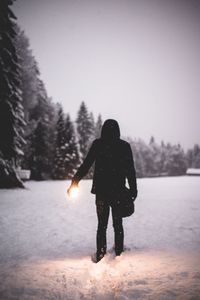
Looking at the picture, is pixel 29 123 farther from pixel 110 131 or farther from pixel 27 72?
pixel 110 131

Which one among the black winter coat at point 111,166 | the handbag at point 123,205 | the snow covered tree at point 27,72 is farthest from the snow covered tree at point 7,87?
the handbag at point 123,205

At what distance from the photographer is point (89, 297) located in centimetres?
276

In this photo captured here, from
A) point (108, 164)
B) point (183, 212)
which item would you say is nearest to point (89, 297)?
point (108, 164)

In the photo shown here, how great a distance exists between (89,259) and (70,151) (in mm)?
38881

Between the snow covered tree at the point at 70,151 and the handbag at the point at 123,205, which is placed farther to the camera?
the snow covered tree at the point at 70,151

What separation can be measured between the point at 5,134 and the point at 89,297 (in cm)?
1477

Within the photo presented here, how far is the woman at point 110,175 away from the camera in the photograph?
4418 millimetres

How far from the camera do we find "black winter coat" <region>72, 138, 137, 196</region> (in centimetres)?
445

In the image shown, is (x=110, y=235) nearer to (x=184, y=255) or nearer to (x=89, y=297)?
(x=184, y=255)

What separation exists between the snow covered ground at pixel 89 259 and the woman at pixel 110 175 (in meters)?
0.43

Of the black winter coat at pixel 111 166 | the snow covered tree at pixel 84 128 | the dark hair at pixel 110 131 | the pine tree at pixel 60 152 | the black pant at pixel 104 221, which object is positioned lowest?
the black pant at pixel 104 221

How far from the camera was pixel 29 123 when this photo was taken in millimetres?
33812

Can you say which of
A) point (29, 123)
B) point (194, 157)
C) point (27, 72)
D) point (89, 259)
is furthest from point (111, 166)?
point (194, 157)

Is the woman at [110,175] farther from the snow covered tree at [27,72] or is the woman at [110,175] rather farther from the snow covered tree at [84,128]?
the snow covered tree at [84,128]
